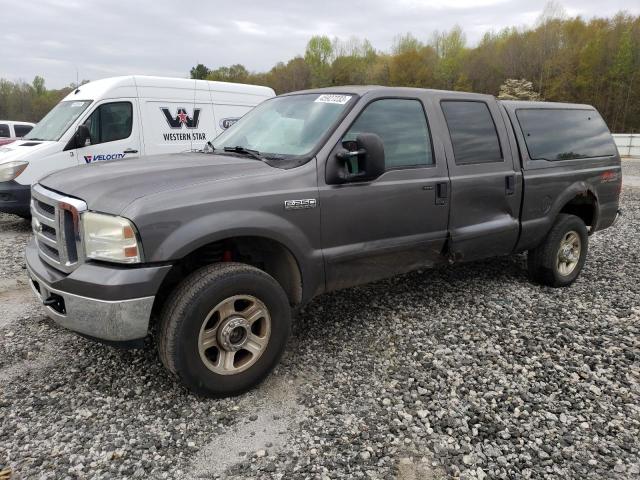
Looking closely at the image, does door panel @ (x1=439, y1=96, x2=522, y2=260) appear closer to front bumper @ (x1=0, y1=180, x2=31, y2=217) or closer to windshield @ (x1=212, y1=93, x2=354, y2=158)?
windshield @ (x1=212, y1=93, x2=354, y2=158)

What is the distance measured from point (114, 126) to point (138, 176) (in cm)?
588

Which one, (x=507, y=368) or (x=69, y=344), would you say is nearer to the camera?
(x=507, y=368)

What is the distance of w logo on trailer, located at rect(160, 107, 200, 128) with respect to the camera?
341 inches

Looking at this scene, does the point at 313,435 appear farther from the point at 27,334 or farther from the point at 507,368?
the point at 27,334

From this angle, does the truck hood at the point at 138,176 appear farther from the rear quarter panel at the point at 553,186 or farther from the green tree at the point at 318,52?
the green tree at the point at 318,52

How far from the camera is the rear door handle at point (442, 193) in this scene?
382cm

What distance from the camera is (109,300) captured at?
2.52 m

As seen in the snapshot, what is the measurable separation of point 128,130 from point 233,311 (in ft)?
21.1

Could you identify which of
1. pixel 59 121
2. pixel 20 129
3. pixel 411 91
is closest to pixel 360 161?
pixel 411 91

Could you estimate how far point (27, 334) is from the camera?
12.4 feet

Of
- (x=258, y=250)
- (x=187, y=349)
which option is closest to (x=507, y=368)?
(x=258, y=250)

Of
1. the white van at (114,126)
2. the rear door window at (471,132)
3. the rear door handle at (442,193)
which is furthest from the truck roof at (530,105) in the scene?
the white van at (114,126)

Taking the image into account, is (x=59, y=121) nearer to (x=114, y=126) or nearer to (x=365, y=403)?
(x=114, y=126)

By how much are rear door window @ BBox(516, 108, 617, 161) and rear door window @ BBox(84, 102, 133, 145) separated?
251 inches
